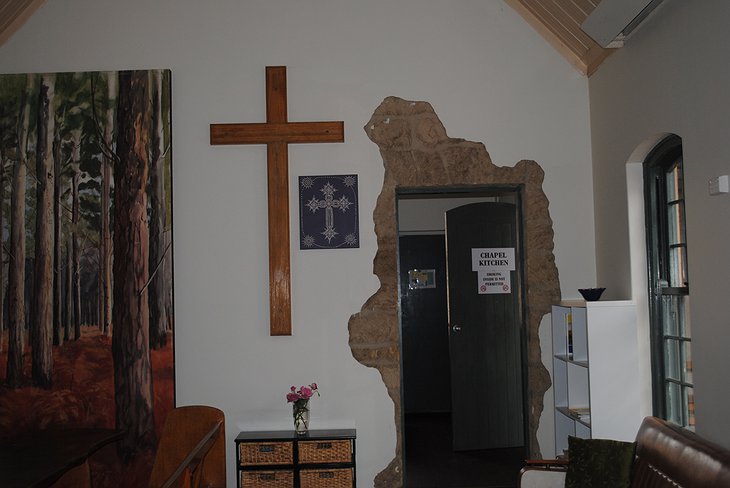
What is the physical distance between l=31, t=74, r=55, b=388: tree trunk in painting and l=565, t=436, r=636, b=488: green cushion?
3.69m

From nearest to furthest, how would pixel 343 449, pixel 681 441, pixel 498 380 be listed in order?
1. pixel 681 441
2. pixel 343 449
3. pixel 498 380

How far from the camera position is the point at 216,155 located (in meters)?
5.43

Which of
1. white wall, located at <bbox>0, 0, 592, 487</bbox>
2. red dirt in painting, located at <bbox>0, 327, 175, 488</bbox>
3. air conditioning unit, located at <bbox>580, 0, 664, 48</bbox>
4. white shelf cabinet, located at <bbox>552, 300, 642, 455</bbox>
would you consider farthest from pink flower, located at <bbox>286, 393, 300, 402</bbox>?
air conditioning unit, located at <bbox>580, 0, 664, 48</bbox>

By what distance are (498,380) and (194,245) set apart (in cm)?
288

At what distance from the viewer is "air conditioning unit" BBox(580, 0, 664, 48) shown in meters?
4.02

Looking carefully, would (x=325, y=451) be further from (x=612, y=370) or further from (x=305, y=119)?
(x=305, y=119)

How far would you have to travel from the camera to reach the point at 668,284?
177 inches

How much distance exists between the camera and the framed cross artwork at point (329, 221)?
5.36 metres

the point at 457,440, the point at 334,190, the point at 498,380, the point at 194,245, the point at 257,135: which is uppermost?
the point at 257,135

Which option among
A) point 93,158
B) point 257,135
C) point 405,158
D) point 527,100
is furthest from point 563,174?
point 93,158

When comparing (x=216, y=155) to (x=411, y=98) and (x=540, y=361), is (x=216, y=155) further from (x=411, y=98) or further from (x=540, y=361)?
(x=540, y=361)

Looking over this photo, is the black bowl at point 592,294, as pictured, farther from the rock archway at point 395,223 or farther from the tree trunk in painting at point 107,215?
the tree trunk in painting at point 107,215

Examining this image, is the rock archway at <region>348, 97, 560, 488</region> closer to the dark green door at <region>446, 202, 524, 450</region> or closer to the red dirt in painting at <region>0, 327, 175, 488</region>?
the dark green door at <region>446, 202, 524, 450</region>

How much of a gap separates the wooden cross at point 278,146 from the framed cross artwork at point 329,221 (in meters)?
0.14
